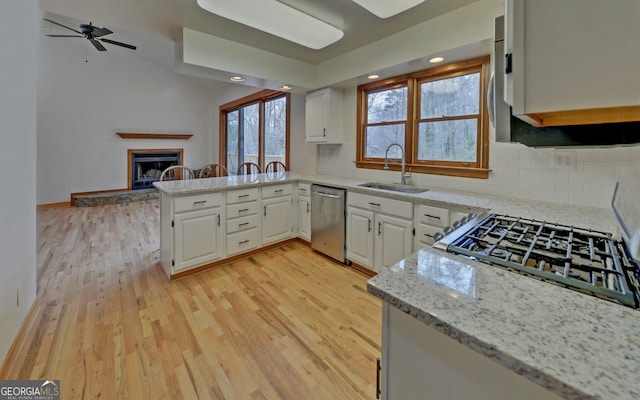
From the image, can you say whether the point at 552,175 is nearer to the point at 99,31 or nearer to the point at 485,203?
the point at 485,203

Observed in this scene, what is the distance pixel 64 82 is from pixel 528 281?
8.54m

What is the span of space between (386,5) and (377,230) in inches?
76.0

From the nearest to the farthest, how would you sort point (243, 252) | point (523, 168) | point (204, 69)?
1. point (523, 168)
2. point (204, 69)
3. point (243, 252)

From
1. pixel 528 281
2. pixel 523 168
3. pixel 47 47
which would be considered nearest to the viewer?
pixel 528 281

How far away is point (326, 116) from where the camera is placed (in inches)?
152

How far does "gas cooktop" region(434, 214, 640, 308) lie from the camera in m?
0.77

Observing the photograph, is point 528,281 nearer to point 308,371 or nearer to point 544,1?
point 544,1

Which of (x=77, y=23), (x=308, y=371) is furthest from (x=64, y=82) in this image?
(x=308, y=371)

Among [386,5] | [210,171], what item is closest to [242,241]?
[386,5]

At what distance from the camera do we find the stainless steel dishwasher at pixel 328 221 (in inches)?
126

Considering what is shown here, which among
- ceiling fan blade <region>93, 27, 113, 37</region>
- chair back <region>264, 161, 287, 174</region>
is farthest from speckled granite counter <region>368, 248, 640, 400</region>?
ceiling fan blade <region>93, 27, 113, 37</region>

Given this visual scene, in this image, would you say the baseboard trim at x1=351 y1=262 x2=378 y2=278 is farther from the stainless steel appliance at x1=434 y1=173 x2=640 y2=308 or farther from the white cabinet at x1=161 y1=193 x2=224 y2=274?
the stainless steel appliance at x1=434 y1=173 x2=640 y2=308

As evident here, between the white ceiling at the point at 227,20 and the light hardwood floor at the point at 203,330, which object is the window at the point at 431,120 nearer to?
the white ceiling at the point at 227,20

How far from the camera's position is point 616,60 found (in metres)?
0.54
